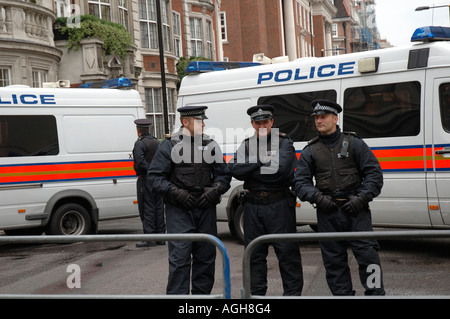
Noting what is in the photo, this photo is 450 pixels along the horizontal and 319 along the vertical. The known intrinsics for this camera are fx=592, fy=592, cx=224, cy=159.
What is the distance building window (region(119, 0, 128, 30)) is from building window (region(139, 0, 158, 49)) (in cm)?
137

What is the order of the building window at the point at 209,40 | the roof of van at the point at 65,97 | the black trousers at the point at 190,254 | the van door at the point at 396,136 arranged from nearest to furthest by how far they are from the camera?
the black trousers at the point at 190,254, the van door at the point at 396,136, the roof of van at the point at 65,97, the building window at the point at 209,40

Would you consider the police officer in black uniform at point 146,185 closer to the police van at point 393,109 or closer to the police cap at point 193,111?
the police van at point 393,109

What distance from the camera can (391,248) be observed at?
482cm

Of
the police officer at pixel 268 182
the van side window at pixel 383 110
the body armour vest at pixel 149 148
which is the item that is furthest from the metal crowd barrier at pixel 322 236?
the body armour vest at pixel 149 148

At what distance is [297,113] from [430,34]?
2.19 m

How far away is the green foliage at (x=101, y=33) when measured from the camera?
20.6 m

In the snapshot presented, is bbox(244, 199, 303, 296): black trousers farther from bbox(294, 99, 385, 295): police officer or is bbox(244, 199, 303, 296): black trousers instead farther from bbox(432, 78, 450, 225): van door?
bbox(432, 78, 450, 225): van door

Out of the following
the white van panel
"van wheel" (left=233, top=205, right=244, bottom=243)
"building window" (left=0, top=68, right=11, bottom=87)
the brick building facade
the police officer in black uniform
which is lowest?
"van wheel" (left=233, top=205, right=244, bottom=243)

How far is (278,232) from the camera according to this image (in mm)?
5645

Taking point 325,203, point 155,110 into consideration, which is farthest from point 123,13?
point 325,203

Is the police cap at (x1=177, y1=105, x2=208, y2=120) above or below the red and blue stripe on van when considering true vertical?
above

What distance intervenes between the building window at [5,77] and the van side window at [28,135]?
27.6 feet

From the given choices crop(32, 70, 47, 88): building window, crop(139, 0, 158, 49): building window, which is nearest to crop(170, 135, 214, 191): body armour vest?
crop(32, 70, 47, 88): building window

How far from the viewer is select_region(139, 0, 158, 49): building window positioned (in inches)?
1019
